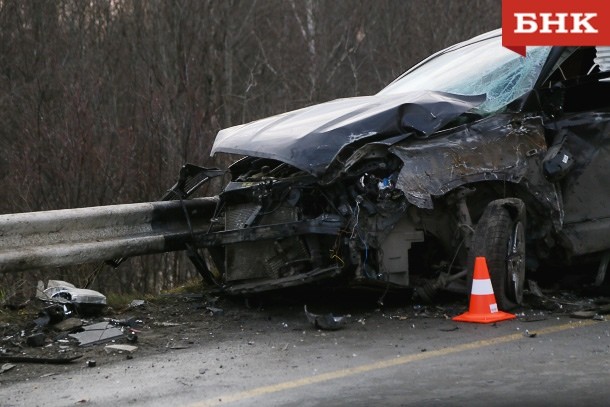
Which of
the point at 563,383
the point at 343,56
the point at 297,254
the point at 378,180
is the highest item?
the point at 343,56

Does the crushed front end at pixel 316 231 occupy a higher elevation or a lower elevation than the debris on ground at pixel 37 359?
higher

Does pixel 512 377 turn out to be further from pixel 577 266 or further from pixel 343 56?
pixel 343 56

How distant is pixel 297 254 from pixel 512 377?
226 cm

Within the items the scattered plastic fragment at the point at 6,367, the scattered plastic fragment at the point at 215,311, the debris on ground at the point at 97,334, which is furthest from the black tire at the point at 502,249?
the scattered plastic fragment at the point at 6,367

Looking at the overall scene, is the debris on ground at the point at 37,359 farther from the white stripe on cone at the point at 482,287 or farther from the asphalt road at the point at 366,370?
the white stripe on cone at the point at 482,287

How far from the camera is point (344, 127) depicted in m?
7.06

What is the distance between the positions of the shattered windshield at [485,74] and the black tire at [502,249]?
807 millimetres

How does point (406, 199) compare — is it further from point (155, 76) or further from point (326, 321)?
point (155, 76)

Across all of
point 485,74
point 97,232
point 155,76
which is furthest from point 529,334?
point 155,76

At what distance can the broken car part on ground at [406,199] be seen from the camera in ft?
22.9

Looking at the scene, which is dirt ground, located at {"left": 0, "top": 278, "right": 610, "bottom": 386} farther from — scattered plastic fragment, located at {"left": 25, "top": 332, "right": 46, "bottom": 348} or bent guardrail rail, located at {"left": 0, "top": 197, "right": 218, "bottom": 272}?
bent guardrail rail, located at {"left": 0, "top": 197, "right": 218, "bottom": 272}

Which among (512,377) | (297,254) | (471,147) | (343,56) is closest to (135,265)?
(297,254)

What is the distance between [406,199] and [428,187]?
0.16 metres

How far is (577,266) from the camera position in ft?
27.0
